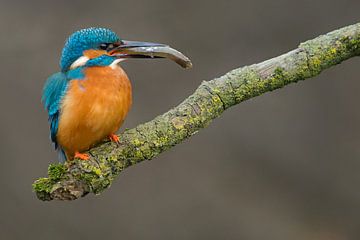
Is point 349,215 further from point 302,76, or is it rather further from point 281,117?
point 302,76

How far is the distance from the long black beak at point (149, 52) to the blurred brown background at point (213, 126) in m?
1.97

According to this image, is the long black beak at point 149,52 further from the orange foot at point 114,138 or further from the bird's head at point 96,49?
the orange foot at point 114,138

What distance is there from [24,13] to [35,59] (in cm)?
30

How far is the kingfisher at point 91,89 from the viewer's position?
7.78 feet

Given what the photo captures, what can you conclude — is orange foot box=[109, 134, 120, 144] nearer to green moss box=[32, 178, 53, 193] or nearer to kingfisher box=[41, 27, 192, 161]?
kingfisher box=[41, 27, 192, 161]

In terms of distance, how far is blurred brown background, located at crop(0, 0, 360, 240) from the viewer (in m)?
4.44

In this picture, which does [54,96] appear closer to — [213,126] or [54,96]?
[54,96]

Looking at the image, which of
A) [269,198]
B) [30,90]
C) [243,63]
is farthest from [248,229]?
[30,90]

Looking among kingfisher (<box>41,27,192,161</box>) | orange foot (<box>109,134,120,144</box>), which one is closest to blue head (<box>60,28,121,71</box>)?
kingfisher (<box>41,27,192,161</box>)

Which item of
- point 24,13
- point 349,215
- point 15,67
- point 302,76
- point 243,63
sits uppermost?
point 24,13

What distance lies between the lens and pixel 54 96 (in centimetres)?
246

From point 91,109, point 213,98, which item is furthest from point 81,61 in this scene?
point 213,98

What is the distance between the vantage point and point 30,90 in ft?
14.6

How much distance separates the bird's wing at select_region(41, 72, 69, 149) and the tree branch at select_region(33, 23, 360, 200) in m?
0.27
